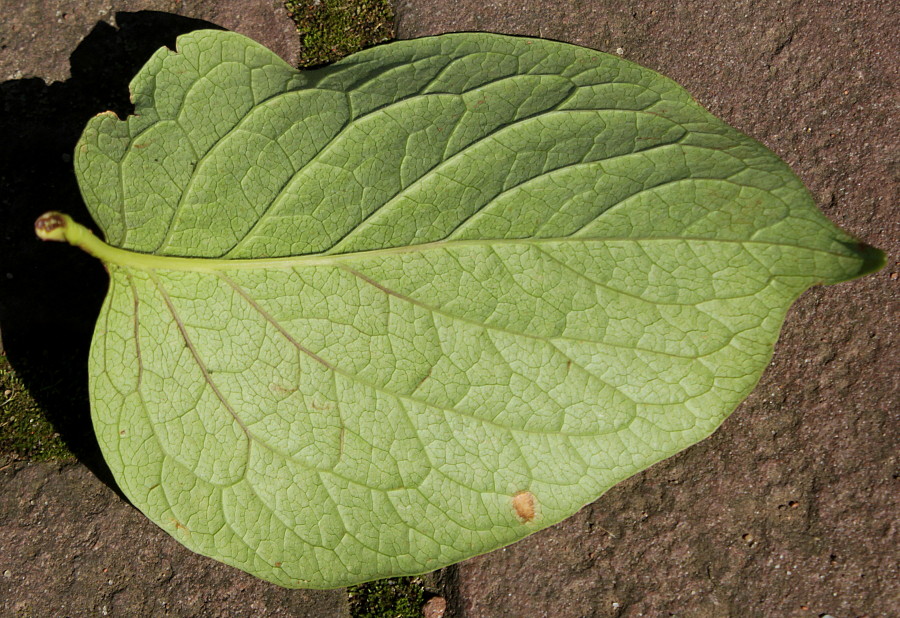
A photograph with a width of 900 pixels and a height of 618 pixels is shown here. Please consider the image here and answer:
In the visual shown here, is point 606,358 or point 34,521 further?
point 34,521

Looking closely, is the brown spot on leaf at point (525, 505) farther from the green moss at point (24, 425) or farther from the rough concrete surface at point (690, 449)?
the green moss at point (24, 425)

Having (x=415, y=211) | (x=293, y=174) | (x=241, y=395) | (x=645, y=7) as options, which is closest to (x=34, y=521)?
(x=241, y=395)

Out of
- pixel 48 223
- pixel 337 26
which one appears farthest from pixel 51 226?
pixel 337 26

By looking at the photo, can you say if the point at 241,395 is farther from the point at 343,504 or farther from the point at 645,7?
the point at 645,7

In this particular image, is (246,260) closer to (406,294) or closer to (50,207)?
(406,294)

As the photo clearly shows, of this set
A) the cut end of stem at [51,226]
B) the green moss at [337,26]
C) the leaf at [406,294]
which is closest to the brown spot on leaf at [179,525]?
the leaf at [406,294]

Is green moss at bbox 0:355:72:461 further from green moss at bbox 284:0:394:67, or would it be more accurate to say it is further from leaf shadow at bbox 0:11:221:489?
green moss at bbox 284:0:394:67

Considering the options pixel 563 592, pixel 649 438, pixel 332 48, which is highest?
pixel 332 48
